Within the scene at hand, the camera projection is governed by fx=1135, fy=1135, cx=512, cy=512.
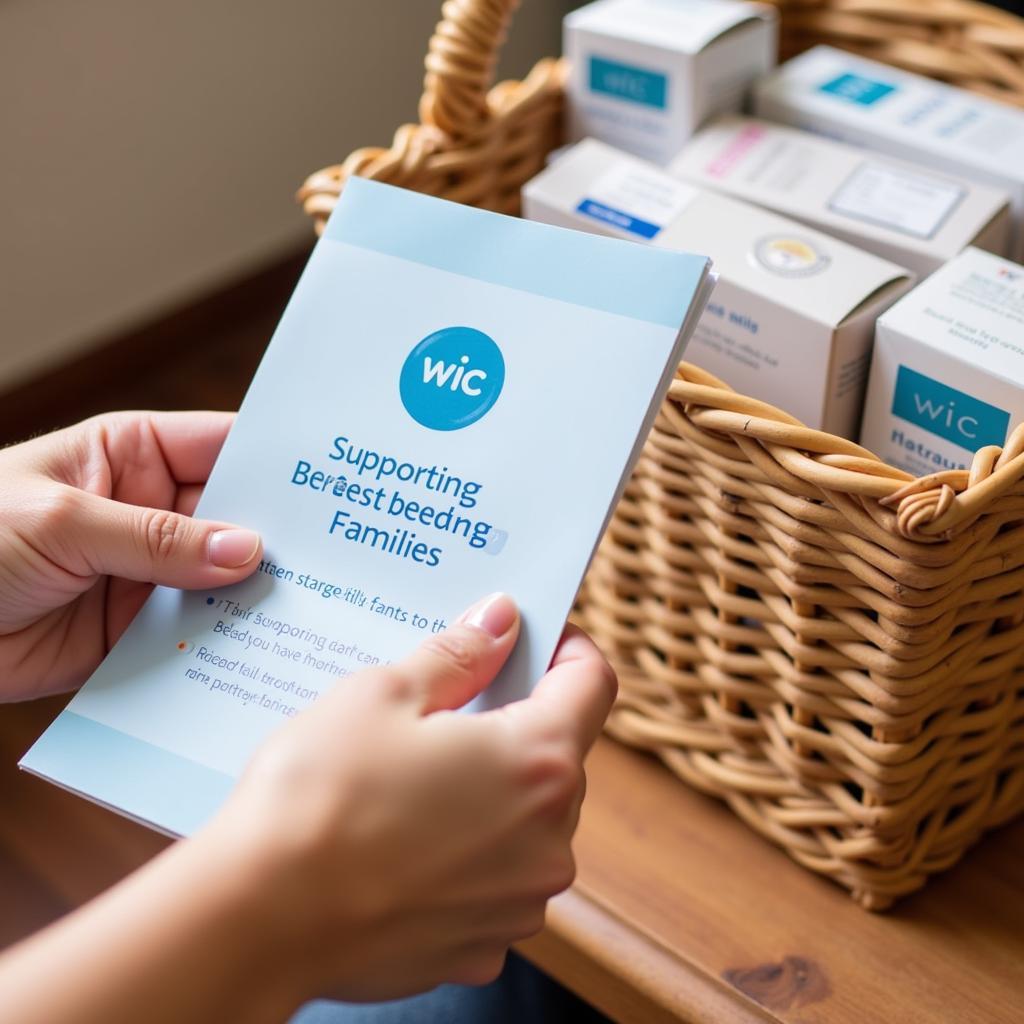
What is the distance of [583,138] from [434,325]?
38 cm

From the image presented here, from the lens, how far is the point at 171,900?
36 centimetres

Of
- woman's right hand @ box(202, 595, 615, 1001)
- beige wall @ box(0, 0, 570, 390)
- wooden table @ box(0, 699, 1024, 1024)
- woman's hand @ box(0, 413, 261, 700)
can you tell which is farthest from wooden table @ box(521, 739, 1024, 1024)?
beige wall @ box(0, 0, 570, 390)

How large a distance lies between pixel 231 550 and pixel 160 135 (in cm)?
104

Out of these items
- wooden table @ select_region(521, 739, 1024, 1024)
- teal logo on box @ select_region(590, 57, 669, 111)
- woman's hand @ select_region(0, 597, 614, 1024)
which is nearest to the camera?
woman's hand @ select_region(0, 597, 614, 1024)

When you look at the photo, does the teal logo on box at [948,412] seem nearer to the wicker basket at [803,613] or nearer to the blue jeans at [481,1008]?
the wicker basket at [803,613]

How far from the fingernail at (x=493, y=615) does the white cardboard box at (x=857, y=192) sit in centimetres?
36

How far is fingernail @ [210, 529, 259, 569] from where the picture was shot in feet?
1.69

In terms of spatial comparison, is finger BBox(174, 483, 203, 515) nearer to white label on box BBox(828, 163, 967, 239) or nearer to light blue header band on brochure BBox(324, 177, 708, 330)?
light blue header band on brochure BBox(324, 177, 708, 330)

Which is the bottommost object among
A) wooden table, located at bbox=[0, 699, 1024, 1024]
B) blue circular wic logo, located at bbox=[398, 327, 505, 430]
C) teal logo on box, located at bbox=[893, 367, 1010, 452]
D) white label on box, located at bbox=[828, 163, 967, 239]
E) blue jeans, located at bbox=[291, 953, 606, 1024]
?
blue jeans, located at bbox=[291, 953, 606, 1024]

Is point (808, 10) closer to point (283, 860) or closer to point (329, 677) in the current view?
point (329, 677)

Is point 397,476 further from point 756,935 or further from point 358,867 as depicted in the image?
point 756,935

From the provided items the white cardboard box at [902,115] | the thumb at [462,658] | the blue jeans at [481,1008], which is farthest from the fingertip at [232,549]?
the white cardboard box at [902,115]

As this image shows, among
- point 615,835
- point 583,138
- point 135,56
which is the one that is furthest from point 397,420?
point 135,56

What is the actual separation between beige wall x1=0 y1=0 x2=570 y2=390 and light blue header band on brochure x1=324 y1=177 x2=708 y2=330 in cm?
88
